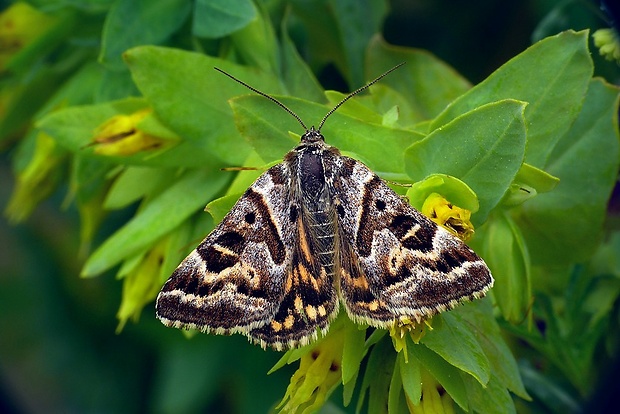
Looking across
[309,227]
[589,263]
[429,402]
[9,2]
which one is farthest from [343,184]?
[9,2]

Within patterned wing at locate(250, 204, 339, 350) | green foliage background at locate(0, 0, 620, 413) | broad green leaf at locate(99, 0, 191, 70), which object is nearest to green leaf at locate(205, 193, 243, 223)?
green foliage background at locate(0, 0, 620, 413)

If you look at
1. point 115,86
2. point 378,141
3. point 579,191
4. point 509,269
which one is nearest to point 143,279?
point 115,86

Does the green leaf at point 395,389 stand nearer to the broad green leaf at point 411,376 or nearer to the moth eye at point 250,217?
the broad green leaf at point 411,376

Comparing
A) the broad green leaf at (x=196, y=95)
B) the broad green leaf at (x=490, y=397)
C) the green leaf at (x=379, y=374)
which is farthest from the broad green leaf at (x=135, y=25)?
the broad green leaf at (x=490, y=397)

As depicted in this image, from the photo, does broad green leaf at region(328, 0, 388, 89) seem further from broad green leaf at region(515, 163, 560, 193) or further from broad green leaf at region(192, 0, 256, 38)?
broad green leaf at region(515, 163, 560, 193)

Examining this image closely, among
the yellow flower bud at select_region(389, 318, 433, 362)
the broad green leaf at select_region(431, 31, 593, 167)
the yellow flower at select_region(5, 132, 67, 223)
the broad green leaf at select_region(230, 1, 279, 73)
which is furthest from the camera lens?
the yellow flower at select_region(5, 132, 67, 223)

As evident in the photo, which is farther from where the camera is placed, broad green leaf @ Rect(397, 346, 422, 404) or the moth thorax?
the moth thorax

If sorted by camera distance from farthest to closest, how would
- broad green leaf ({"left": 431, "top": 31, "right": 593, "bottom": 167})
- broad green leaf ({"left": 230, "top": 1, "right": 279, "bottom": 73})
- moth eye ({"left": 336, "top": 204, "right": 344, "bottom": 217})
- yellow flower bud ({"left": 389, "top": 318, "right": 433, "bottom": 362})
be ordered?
1. broad green leaf ({"left": 230, "top": 1, "right": 279, "bottom": 73})
2. moth eye ({"left": 336, "top": 204, "right": 344, "bottom": 217})
3. broad green leaf ({"left": 431, "top": 31, "right": 593, "bottom": 167})
4. yellow flower bud ({"left": 389, "top": 318, "right": 433, "bottom": 362})
